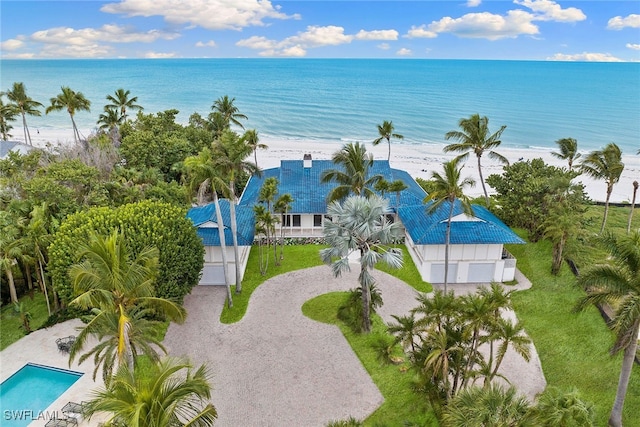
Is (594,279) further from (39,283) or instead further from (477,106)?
(477,106)

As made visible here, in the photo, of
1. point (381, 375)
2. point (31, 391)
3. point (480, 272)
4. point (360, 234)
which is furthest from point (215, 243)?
point (480, 272)

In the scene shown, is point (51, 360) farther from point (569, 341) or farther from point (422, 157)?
point (422, 157)

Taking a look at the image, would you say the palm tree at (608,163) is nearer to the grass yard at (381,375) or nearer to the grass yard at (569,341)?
the grass yard at (569,341)

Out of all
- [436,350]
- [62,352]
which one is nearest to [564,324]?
[436,350]

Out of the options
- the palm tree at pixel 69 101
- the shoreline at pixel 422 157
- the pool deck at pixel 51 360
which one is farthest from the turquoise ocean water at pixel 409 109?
the pool deck at pixel 51 360

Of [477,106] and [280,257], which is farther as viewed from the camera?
[477,106]

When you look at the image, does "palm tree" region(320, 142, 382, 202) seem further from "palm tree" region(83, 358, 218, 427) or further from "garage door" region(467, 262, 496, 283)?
"palm tree" region(83, 358, 218, 427)
